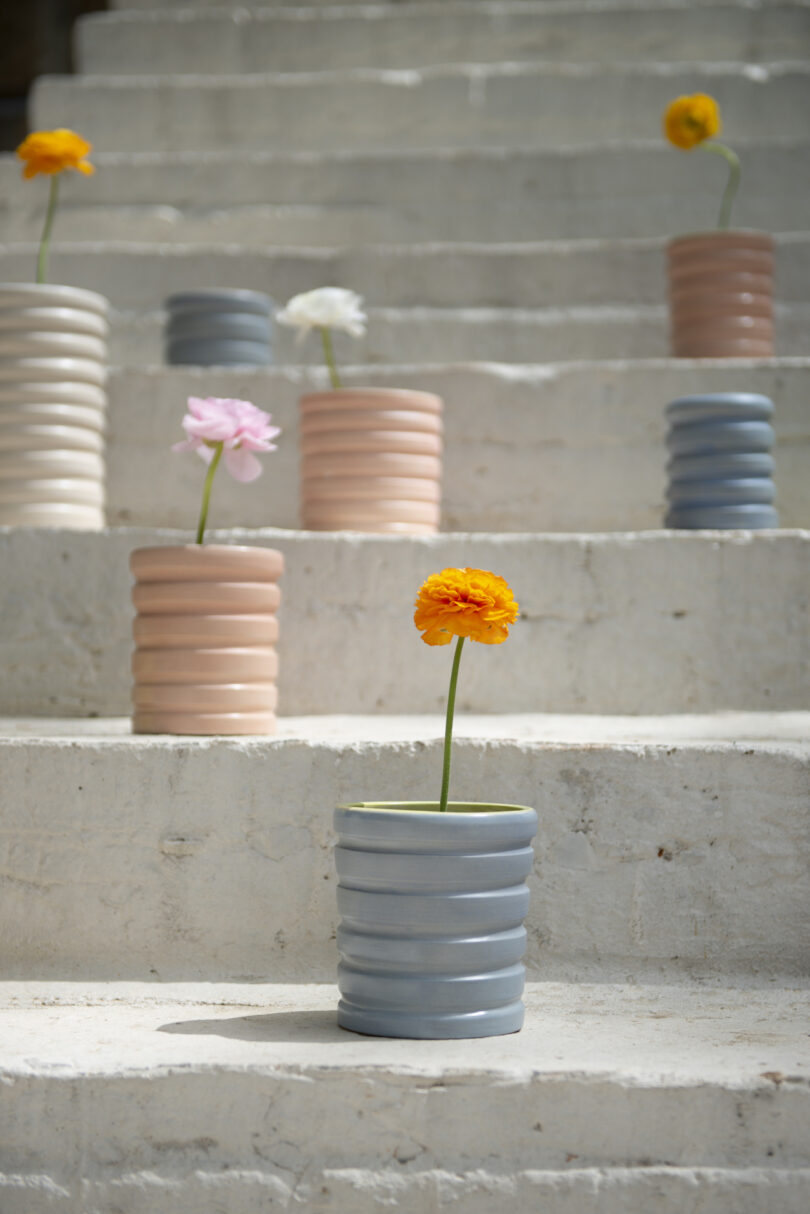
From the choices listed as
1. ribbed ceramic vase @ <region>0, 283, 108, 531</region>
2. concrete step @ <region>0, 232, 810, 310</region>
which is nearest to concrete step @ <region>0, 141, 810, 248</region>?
concrete step @ <region>0, 232, 810, 310</region>

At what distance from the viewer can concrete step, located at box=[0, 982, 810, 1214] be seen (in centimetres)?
112

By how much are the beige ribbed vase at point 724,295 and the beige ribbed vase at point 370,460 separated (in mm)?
476

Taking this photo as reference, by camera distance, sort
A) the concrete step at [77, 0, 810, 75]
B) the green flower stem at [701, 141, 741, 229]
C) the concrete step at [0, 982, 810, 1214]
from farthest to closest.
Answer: the concrete step at [77, 0, 810, 75] → the green flower stem at [701, 141, 741, 229] → the concrete step at [0, 982, 810, 1214]

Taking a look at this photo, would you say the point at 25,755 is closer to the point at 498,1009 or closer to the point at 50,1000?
the point at 50,1000

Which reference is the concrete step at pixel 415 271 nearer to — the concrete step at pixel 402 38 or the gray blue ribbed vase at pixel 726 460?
the gray blue ribbed vase at pixel 726 460

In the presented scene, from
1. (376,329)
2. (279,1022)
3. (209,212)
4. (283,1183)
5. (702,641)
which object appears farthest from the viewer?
(209,212)

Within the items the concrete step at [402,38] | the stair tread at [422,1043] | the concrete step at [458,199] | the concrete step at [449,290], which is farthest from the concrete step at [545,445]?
the concrete step at [402,38]

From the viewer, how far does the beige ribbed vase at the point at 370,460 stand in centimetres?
185

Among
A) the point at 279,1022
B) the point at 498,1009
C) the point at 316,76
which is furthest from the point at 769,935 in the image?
the point at 316,76

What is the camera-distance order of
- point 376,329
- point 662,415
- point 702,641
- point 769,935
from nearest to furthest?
point 769,935 < point 702,641 < point 662,415 < point 376,329

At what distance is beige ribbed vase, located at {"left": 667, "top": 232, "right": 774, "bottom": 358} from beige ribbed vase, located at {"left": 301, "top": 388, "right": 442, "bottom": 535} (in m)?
0.48

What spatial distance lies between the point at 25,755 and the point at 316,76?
1.78 m

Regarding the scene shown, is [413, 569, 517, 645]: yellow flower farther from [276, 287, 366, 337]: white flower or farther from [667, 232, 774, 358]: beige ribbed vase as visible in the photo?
[667, 232, 774, 358]: beige ribbed vase

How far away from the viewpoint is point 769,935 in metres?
1.42
